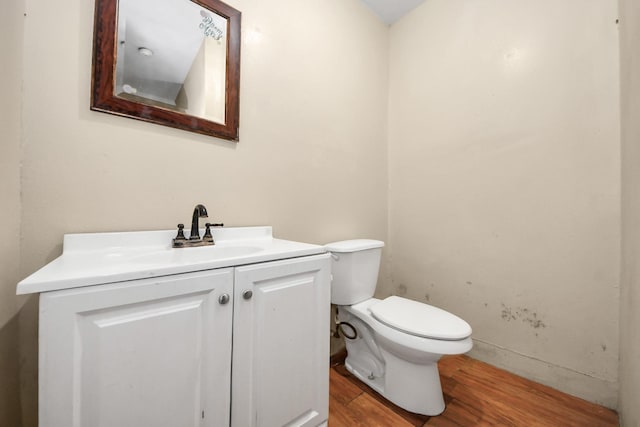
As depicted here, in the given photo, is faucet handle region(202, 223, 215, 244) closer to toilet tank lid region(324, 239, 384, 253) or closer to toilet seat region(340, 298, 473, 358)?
toilet tank lid region(324, 239, 384, 253)

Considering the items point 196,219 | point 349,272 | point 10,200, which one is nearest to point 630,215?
point 349,272

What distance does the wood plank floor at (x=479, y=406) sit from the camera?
1060mm

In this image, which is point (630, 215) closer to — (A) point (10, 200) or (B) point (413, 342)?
(B) point (413, 342)

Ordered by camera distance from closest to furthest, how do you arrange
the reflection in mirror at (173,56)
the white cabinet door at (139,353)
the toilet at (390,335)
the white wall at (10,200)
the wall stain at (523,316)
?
the white cabinet door at (139,353)
the white wall at (10,200)
the reflection in mirror at (173,56)
the toilet at (390,335)
the wall stain at (523,316)

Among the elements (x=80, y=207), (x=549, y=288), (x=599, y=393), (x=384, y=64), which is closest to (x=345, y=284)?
(x=549, y=288)

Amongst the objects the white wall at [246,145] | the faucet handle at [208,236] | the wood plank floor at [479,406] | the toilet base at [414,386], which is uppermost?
the white wall at [246,145]

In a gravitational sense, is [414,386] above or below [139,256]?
below

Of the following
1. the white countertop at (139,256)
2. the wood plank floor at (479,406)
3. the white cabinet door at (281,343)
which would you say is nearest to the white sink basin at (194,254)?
the white countertop at (139,256)

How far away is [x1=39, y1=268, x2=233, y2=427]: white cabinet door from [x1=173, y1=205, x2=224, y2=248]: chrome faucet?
1.23 feet

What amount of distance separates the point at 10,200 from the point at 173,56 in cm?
77

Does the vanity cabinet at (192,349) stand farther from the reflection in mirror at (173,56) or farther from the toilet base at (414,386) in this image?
the reflection in mirror at (173,56)

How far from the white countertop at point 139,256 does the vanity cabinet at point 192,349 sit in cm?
2

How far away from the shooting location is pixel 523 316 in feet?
4.45

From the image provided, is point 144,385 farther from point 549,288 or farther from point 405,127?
point 405,127
